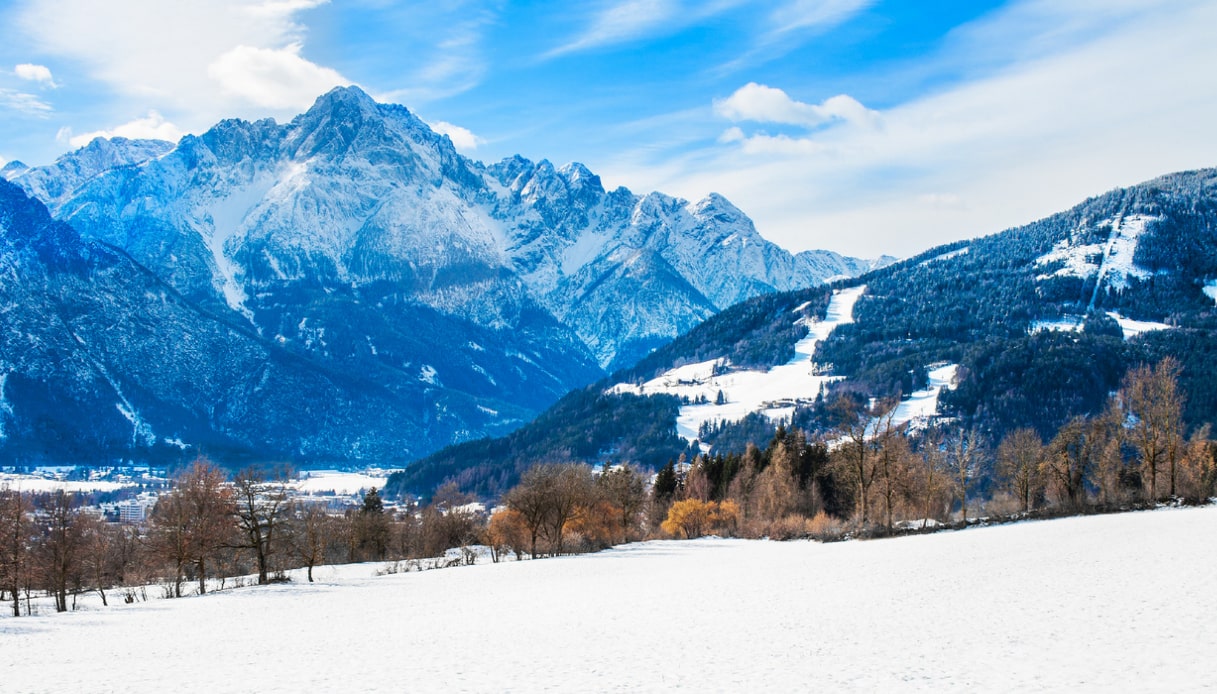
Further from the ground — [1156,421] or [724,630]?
[1156,421]

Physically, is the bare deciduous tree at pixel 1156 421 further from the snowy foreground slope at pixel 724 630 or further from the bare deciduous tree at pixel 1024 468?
the snowy foreground slope at pixel 724 630

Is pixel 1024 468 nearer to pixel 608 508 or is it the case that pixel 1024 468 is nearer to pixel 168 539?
pixel 608 508

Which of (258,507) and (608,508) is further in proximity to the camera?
(608,508)

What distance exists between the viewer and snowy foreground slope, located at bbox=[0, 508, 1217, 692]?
72.4 ft

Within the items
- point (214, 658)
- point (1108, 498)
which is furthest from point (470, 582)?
point (1108, 498)

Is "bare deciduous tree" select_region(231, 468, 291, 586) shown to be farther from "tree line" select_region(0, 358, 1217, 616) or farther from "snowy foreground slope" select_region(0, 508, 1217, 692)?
"snowy foreground slope" select_region(0, 508, 1217, 692)

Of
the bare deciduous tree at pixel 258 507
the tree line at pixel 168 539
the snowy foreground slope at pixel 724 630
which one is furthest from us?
the bare deciduous tree at pixel 258 507

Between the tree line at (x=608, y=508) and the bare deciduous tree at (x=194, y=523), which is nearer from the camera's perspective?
the bare deciduous tree at (x=194, y=523)

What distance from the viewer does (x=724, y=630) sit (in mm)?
30125

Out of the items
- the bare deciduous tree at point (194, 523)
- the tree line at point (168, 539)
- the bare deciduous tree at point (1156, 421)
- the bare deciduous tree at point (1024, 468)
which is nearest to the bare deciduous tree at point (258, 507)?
the tree line at point (168, 539)

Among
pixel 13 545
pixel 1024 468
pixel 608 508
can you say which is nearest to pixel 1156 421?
pixel 1024 468

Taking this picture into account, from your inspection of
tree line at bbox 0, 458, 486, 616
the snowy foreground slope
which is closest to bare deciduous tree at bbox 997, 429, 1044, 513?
the snowy foreground slope

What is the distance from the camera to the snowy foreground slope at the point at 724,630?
72.4 ft

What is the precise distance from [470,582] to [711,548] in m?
30.4
